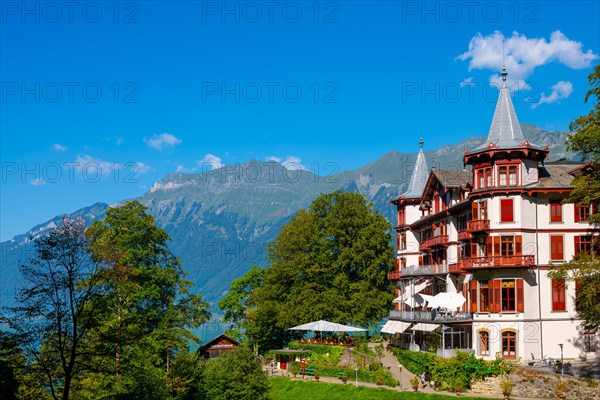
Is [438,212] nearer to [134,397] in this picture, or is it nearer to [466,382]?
[466,382]

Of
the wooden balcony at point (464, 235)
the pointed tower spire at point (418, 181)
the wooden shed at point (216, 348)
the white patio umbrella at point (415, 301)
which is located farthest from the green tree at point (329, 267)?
the wooden balcony at point (464, 235)

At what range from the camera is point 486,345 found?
4700cm

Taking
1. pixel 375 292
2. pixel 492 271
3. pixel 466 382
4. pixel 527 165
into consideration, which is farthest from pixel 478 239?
pixel 375 292

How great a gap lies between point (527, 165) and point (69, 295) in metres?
31.2

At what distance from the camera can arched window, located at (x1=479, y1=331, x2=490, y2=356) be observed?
46844 millimetres

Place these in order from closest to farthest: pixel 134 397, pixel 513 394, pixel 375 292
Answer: pixel 134 397 → pixel 513 394 → pixel 375 292

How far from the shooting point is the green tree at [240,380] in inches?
1786

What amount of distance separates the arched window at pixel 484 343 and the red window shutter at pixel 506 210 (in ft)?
24.9

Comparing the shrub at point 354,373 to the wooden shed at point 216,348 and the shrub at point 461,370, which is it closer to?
the shrub at point 461,370

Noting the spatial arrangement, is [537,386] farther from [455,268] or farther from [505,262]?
[455,268]

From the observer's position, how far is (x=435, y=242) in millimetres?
58656

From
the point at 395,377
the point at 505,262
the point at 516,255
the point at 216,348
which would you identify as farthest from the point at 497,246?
the point at 216,348

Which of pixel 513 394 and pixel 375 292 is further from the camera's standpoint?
pixel 375 292

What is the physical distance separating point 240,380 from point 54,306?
780 inches
